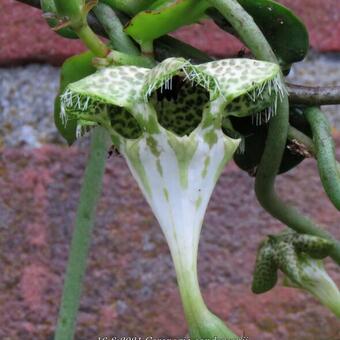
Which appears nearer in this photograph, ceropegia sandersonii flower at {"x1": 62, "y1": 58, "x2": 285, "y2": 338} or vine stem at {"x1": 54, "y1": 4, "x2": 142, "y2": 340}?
ceropegia sandersonii flower at {"x1": 62, "y1": 58, "x2": 285, "y2": 338}

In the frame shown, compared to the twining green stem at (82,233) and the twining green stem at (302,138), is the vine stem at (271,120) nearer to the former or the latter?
the twining green stem at (302,138)

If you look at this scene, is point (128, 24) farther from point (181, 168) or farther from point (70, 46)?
point (70, 46)

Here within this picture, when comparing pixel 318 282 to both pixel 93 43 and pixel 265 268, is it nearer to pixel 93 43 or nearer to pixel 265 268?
pixel 265 268

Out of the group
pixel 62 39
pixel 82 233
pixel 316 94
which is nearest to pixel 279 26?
pixel 316 94

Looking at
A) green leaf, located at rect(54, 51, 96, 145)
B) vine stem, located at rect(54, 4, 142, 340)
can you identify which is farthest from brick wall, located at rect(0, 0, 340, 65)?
green leaf, located at rect(54, 51, 96, 145)

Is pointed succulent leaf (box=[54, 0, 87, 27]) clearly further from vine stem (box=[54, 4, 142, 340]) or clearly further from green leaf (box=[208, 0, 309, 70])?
vine stem (box=[54, 4, 142, 340])

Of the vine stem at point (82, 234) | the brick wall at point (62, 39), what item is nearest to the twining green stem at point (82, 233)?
the vine stem at point (82, 234)

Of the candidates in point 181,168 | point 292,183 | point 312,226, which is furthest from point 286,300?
point 181,168
